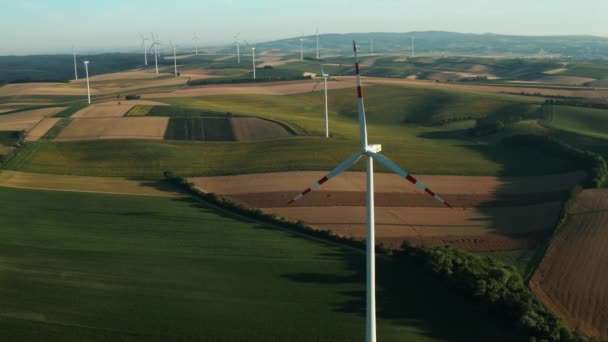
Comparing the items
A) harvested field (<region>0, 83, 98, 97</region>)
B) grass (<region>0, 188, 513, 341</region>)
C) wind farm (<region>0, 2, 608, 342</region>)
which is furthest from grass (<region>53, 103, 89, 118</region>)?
grass (<region>0, 188, 513, 341</region>)

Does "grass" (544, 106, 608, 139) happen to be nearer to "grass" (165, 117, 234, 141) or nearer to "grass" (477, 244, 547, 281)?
"grass" (477, 244, 547, 281)

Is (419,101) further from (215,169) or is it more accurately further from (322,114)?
(215,169)

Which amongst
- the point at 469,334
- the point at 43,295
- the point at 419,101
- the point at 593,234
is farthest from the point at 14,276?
the point at 419,101

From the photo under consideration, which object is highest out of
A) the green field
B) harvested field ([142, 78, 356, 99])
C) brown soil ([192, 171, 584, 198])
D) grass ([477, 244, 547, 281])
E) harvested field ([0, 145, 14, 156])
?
harvested field ([142, 78, 356, 99])

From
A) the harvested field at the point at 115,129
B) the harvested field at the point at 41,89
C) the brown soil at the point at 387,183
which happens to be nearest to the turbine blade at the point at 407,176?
the brown soil at the point at 387,183

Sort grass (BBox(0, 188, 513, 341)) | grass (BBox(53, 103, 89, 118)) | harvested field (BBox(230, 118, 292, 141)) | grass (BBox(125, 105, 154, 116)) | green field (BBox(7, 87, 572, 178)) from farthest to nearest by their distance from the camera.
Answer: grass (BBox(125, 105, 154, 116)) → grass (BBox(53, 103, 89, 118)) → harvested field (BBox(230, 118, 292, 141)) → green field (BBox(7, 87, 572, 178)) → grass (BBox(0, 188, 513, 341))

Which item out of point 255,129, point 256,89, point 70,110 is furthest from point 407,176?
point 256,89
